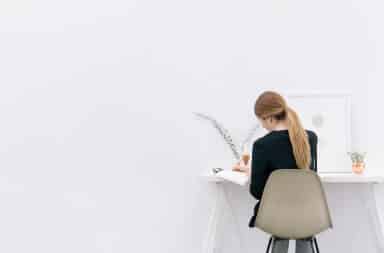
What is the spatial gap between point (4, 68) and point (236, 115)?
1.55 m

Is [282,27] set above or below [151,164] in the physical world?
above

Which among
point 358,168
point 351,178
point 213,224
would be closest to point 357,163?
point 358,168

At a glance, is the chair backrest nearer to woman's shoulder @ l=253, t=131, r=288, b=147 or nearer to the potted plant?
woman's shoulder @ l=253, t=131, r=288, b=147

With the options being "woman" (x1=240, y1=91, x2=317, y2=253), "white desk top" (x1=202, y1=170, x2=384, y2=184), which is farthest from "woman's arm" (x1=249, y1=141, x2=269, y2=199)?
"white desk top" (x1=202, y1=170, x2=384, y2=184)

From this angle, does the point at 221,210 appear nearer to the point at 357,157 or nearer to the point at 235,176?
the point at 235,176

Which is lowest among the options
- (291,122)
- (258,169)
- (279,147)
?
(258,169)

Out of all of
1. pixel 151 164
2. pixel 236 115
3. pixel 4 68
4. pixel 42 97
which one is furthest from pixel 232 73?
pixel 4 68

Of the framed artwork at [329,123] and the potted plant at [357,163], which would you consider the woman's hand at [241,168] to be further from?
the potted plant at [357,163]

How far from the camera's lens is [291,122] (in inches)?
89.9

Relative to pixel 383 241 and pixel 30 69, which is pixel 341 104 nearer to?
pixel 383 241

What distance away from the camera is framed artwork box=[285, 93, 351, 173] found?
116 inches

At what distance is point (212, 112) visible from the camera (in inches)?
122

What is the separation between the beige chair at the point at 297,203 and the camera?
86.7 inches

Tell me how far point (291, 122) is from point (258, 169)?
0.87 ft
